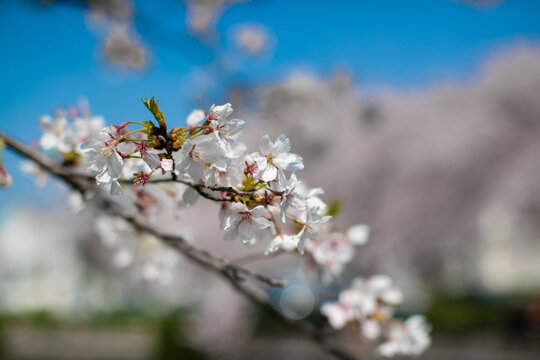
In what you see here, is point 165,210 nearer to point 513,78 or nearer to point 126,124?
point 126,124

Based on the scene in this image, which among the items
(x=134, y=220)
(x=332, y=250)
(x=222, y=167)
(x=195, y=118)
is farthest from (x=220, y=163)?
(x=332, y=250)

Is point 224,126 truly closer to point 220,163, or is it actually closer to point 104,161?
point 220,163

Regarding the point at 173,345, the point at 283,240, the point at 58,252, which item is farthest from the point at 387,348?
the point at 58,252

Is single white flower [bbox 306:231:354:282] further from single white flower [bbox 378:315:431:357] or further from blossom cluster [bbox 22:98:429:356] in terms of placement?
blossom cluster [bbox 22:98:429:356]

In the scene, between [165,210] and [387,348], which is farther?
[387,348]

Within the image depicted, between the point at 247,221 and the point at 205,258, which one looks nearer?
the point at 247,221

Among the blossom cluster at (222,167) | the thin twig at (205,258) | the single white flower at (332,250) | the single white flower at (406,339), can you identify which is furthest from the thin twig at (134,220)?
the single white flower at (406,339)
